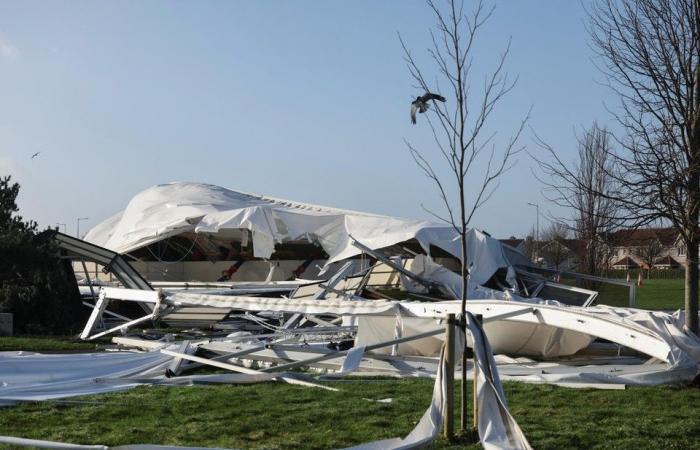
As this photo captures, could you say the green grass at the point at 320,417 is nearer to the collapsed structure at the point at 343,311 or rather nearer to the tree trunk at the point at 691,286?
the collapsed structure at the point at 343,311

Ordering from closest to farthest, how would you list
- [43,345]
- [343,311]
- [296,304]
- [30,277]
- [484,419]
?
1. [484,419]
2. [343,311]
3. [296,304]
4. [43,345]
5. [30,277]

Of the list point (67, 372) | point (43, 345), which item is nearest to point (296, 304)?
point (67, 372)

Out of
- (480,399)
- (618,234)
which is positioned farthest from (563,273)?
(480,399)

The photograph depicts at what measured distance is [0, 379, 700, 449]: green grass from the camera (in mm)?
6199

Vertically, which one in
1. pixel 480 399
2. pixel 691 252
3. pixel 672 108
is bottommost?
pixel 480 399

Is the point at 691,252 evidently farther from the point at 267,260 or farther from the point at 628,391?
the point at 267,260

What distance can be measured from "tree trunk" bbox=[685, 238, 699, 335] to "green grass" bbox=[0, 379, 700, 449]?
4.31 ft

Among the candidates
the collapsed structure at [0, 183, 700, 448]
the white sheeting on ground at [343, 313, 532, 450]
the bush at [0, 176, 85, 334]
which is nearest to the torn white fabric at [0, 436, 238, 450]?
the white sheeting on ground at [343, 313, 532, 450]

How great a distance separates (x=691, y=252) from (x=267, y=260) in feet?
94.5

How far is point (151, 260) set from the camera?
39719mm

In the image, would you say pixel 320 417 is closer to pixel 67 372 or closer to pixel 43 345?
pixel 67 372

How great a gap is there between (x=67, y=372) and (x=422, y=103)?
5527mm

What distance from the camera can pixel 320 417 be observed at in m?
7.11

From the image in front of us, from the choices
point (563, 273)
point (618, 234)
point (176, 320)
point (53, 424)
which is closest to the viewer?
point (53, 424)
